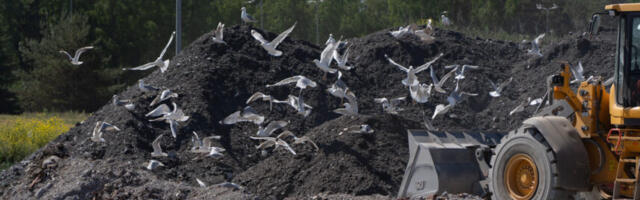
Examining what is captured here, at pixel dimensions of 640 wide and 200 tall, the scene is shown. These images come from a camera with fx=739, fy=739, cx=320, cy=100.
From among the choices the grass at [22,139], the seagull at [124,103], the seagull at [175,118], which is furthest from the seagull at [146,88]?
the grass at [22,139]

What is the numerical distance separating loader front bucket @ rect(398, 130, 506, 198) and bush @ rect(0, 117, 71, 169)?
8779 millimetres

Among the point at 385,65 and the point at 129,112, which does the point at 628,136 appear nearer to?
the point at 129,112

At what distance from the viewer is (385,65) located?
1664 cm

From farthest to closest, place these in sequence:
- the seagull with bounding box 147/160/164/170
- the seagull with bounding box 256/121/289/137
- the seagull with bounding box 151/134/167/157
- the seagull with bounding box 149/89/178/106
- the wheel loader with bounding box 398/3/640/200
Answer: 1. the seagull with bounding box 149/89/178/106
2. the seagull with bounding box 256/121/289/137
3. the seagull with bounding box 151/134/167/157
4. the seagull with bounding box 147/160/164/170
5. the wheel loader with bounding box 398/3/640/200

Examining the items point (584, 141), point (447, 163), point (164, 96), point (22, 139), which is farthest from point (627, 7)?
point (22, 139)

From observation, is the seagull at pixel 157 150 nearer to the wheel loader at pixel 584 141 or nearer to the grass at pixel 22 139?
the grass at pixel 22 139

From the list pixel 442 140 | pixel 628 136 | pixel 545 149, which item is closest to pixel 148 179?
pixel 442 140

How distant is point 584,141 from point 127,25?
2686 centimetres

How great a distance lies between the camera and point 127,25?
30844mm

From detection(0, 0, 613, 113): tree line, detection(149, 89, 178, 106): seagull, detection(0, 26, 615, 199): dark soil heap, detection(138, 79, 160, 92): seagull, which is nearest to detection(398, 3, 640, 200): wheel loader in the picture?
detection(0, 26, 615, 199): dark soil heap

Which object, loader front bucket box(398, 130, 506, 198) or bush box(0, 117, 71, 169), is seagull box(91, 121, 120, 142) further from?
loader front bucket box(398, 130, 506, 198)

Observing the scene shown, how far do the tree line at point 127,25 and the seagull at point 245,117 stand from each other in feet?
28.0

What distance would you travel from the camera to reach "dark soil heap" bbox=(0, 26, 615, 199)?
387 inches

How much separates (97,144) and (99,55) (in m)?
13.7
